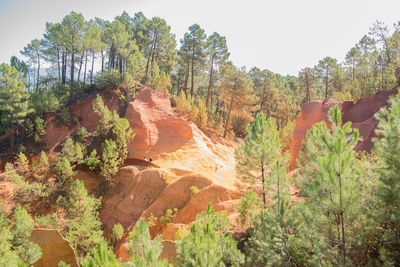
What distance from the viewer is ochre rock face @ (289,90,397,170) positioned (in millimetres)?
15203

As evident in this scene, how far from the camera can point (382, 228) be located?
6.44 meters

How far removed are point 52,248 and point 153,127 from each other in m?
16.0

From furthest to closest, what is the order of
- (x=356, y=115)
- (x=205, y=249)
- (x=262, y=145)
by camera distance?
(x=356, y=115) < (x=262, y=145) < (x=205, y=249)

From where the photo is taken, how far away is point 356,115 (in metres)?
19.2

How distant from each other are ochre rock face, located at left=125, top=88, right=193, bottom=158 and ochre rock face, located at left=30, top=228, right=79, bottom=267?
36.1 feet

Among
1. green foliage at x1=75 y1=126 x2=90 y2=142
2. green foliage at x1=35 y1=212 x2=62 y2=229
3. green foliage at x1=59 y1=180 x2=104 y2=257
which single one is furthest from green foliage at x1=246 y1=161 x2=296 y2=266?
green foliage at x1=75 y1=126 x2=90 y2=142

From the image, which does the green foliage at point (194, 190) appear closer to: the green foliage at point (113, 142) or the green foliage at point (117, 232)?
the green foliage at point (117, 232)

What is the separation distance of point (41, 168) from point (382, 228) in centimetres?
2759

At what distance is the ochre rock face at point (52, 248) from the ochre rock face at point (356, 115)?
18.1 metres

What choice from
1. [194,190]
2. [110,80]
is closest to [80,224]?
[194,190]

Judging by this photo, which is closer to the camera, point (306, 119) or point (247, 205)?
point (247, 205)

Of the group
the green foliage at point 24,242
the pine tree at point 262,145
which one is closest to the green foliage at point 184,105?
the pine tree at point 262,145

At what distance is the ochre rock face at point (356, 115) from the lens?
15.2 m

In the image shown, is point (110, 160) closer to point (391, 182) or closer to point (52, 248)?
point (52, 248)
